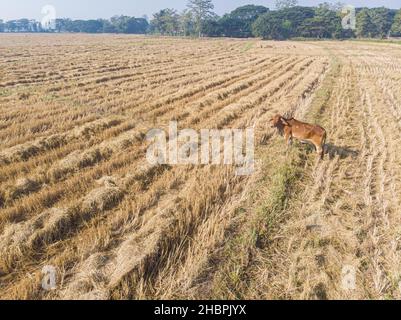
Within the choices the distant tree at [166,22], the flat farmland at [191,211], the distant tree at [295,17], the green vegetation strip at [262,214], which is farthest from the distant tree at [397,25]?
the green vegetation strip at [262,214]

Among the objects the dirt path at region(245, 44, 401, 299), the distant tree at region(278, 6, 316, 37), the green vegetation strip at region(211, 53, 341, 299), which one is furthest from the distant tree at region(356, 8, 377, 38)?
the green vegetation strip at region(211, 53, 341, 299)

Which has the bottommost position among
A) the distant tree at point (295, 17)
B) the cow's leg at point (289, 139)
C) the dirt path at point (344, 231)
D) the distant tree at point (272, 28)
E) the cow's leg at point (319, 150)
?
the dirt path at point (344, 231)

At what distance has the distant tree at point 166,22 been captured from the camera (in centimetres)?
10888

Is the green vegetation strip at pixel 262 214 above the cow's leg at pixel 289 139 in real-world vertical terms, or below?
below

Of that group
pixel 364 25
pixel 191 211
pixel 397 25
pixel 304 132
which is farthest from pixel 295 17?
pixel 191 211

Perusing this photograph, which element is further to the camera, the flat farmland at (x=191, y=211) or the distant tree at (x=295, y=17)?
the distant tree at (x=295, y=17)

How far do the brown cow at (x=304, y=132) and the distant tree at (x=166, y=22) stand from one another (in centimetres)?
10891

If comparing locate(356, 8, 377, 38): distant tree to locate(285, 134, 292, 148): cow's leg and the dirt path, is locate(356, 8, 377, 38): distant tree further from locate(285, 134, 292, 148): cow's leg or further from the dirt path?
locate(285, 134, 292, 148): cow's leg

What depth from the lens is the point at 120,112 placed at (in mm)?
11078

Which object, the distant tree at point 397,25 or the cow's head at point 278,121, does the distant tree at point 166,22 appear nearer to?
the distant tree at point 397,25

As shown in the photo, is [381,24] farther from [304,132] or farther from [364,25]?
[304,132]

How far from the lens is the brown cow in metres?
7.15

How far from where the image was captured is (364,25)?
78.2 metres
